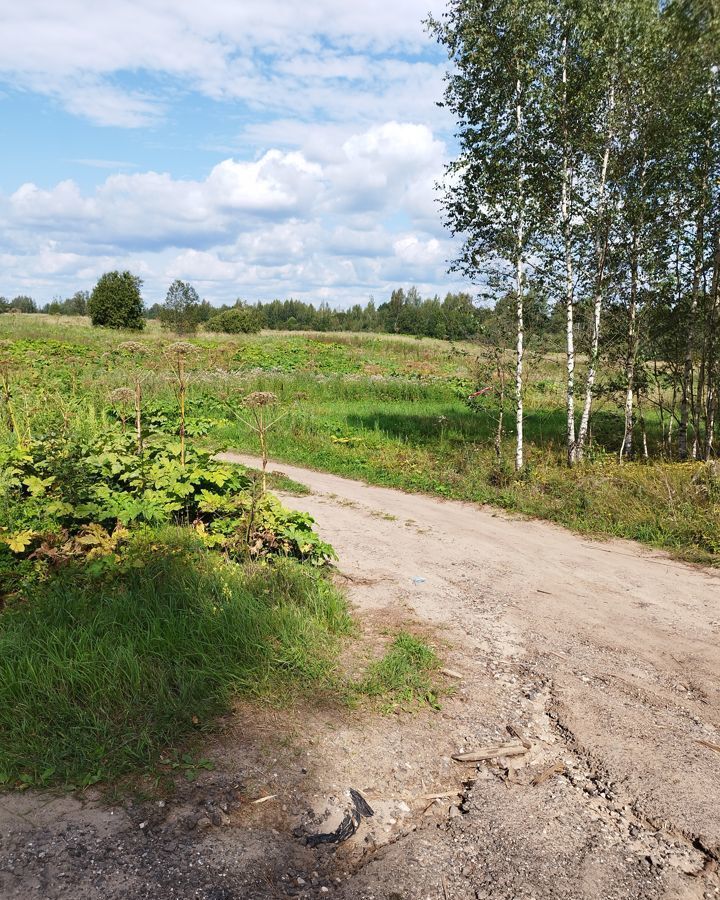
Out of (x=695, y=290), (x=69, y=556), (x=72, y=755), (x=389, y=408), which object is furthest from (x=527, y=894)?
(x=389, y=408)

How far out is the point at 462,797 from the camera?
329 cm

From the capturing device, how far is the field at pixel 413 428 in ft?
29.5

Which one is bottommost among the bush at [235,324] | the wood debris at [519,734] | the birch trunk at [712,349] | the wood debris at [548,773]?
the wood debris at [548,773]

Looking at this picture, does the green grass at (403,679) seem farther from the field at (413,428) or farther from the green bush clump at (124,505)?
the field at (413,428)

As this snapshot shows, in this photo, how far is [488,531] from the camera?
8711 mm

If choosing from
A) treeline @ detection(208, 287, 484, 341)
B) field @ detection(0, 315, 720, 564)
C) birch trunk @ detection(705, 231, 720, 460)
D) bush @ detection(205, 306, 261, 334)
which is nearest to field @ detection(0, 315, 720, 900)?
field @ detection(0, 315, 720, 564)

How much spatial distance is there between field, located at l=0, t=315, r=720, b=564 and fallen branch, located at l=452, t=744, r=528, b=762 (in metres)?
4.99

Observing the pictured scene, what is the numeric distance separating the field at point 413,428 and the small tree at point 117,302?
37.9ft

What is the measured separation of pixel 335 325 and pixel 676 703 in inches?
4287

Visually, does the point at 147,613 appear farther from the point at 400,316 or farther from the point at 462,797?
the point at 400,316

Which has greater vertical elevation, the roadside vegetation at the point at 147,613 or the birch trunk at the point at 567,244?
the birch trunk at the point at 567,244

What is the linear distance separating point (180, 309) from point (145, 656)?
163 ft

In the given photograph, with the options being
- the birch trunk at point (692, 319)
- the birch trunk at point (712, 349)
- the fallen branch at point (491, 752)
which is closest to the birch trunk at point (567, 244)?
the birch trunk at point (692, 319)

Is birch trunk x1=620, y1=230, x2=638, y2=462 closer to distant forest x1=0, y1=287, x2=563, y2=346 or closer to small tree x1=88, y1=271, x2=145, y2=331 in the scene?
distant forest x1=0, y1=287, x2=563, y2=346
